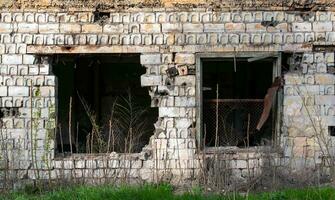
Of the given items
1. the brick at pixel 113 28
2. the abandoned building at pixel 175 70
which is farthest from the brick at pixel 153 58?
the brick at pixel 113 28

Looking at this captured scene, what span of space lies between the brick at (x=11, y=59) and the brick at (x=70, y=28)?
88 cm

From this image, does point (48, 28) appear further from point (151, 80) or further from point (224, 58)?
point (224, 58)

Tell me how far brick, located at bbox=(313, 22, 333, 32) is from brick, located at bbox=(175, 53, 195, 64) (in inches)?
85.5

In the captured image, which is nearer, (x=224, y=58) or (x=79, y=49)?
(x=79, y=49)

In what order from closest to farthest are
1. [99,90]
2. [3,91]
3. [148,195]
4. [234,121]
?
1. [148,195]
2. [3,91]
3. [234,121]
4. [99,90]

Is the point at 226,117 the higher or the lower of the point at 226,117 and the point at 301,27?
the lower

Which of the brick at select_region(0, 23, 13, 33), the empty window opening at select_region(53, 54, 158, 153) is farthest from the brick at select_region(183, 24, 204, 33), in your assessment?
the empty window opening at select_region(53, 54, 158, 153)

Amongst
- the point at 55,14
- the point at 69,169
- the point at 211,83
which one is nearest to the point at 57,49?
the point at 55,14

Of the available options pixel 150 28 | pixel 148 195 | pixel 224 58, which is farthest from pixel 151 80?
pixel 148 195

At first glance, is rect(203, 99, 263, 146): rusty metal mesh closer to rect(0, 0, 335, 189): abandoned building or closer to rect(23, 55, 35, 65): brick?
rect(0, 0, 335, 189): abandoned building

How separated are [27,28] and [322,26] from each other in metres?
5.08

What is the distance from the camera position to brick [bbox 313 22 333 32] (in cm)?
1001

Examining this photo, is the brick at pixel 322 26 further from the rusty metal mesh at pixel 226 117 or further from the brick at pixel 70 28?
the brick at pixel 70 28

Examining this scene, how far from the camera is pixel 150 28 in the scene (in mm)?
9969
